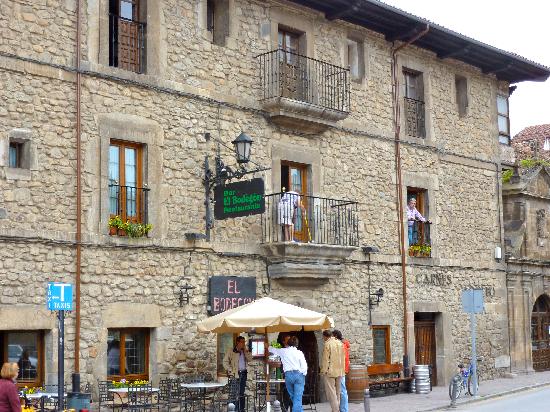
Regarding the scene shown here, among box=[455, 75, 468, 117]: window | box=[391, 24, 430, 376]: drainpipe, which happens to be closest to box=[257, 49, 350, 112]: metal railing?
box=[391, 24, 430, 376]: drainpipe

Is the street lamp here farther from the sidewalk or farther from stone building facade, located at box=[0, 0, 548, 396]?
the sidewalk

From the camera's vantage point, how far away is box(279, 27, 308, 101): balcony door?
18.8 m

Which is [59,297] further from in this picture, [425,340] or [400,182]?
[425,340]

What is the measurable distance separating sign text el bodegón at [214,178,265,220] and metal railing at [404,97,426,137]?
7.13 meters

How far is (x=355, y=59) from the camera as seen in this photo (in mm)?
20969

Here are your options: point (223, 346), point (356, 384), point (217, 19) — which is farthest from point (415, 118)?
point (223, 346)

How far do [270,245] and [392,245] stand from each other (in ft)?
14.6

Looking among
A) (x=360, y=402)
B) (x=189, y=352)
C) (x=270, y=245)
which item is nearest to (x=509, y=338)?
(x=360, y=402)

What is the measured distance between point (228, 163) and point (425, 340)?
25.8 ft

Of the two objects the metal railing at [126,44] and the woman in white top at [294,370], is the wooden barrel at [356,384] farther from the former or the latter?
the metal railing at [126,44]

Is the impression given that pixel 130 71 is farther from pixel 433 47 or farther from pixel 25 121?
pixel 433 47

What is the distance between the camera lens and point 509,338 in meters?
24.8

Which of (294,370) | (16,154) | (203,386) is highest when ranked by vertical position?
(16,154)

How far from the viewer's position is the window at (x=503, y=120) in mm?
25625
